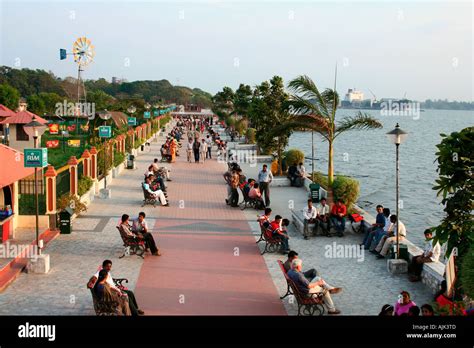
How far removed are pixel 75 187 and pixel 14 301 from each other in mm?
7372

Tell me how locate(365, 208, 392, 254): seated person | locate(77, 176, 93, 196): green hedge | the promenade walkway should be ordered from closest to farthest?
the promenade walkway, locate(365, 208, 392, 254): seated person, locate(77, 176, 93, 196): green hedge

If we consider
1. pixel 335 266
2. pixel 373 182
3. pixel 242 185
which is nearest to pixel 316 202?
pixel 242 185

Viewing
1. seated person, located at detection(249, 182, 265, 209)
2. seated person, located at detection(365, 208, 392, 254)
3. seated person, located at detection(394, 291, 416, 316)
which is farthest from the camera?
seated person, located at detection(249, 182, 265, 209)

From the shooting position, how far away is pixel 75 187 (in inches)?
650

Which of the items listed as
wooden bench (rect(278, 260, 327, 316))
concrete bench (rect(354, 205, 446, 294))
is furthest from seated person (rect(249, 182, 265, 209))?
wooden bench (rect(278, 260, 327, 316))

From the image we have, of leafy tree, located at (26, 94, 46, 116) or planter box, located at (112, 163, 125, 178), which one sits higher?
leafy tree, located at (26, 94, 46, 116)

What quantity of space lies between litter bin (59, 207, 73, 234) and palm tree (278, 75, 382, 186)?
7017mm

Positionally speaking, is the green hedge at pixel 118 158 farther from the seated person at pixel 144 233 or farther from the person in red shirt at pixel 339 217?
the person in red shirt at pixel 339 217

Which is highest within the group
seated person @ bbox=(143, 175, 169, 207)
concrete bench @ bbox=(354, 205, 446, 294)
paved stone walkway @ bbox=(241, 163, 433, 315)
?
seated person @ bbox=(143, 175, 169, 207)

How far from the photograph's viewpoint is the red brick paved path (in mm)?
9312

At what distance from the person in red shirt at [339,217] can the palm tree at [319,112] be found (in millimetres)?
2157

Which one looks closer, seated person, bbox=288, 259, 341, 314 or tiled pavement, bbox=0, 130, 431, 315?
seated person, bbox=288, 259, 341, 314

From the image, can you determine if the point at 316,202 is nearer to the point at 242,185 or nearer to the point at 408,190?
the point at 242,185

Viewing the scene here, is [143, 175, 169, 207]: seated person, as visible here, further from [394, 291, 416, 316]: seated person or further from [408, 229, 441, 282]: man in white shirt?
[394, 291, 416, 316]: seated person
